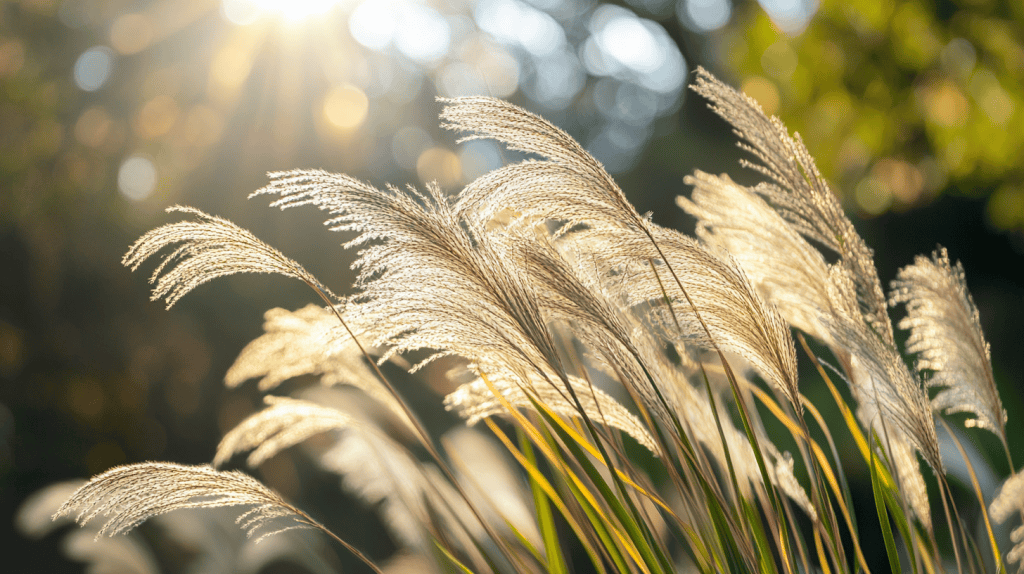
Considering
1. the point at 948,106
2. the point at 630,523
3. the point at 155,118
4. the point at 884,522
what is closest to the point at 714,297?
the point at 630,523

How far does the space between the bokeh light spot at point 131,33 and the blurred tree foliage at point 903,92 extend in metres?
5.13

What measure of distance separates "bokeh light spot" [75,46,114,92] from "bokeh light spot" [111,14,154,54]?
0.12 m

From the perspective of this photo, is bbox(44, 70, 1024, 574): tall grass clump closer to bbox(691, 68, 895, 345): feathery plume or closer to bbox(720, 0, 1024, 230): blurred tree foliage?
bbox(691, 68, 895, 345): feathery plume

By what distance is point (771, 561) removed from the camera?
118 cm

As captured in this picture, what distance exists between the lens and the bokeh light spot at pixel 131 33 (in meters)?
4.99

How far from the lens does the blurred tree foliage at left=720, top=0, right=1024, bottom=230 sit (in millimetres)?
3256

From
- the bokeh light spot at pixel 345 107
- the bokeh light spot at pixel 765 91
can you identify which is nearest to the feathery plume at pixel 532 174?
the bokeh light spot at pixel 765 91

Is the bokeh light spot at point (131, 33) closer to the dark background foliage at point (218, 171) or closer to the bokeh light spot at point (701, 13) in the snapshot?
the dark background foliage at point (218, 171)

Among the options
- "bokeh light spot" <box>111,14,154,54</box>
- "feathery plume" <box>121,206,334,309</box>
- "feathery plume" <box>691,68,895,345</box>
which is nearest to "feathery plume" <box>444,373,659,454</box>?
"feathery plume" <box>121,206,334,309</box>

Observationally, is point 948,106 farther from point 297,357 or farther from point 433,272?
point 297,357

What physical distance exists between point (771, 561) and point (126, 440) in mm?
5271

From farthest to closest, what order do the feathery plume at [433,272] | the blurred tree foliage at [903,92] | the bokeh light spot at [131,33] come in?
the bokeh light spot at [131,33] → the blurred tree foliage at [903,92] → the feathery plume at [433,272]

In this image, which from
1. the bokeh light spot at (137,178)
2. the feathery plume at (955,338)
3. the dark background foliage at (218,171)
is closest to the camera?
the feathery plume at (955,338)

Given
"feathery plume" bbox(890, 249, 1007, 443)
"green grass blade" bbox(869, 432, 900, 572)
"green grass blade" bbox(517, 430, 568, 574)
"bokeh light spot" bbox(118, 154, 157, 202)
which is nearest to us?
"green grass blade" bbox(869, 432, 900, 572)
